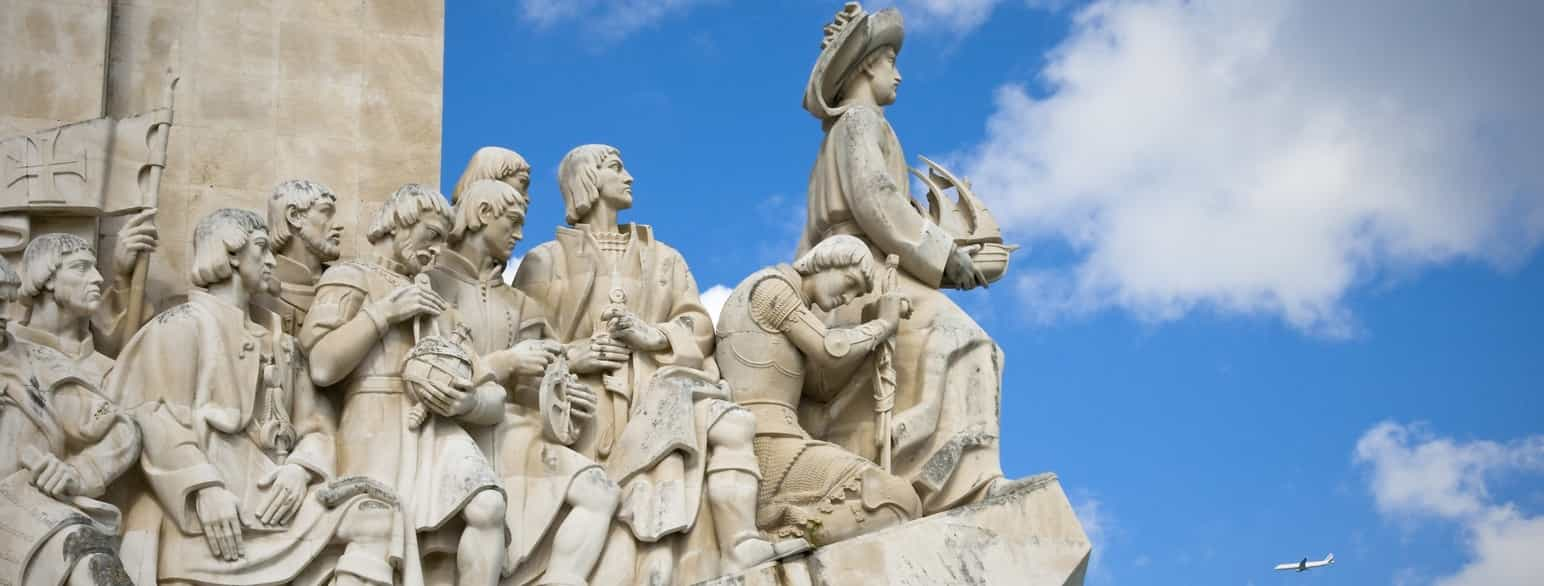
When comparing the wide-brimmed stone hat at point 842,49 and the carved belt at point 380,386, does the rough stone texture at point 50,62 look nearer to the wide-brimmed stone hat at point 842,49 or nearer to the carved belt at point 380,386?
the carved belt at point 380,386

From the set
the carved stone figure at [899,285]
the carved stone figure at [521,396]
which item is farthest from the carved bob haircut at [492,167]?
the carved stone figure at [899,285]

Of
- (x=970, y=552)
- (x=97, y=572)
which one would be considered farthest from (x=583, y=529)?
(x=97, y=572)

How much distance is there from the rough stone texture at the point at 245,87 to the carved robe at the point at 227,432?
48.9 inches

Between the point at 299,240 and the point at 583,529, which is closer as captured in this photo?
the point at 583,529

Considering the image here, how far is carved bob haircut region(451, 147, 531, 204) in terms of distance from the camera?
12531 mm

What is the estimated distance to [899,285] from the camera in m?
13.3

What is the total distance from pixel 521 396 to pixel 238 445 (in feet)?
4.38

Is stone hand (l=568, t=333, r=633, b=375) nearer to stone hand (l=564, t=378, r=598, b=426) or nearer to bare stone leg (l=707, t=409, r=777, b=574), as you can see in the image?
stone hand (l=564, t=378, r=598, b=426)

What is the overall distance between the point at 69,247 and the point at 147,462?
1026 millimetres

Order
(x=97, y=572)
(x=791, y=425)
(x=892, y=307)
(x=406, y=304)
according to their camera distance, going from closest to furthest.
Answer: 1. (x=97, y=572)
2. (x=406, y=304)
3. (x=791, y=425)
4. (x=892, y=307)

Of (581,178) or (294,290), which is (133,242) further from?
(581,178)

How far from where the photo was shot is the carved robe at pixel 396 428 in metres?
11.2

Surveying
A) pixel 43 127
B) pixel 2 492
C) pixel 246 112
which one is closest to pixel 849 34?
pixel 246 112

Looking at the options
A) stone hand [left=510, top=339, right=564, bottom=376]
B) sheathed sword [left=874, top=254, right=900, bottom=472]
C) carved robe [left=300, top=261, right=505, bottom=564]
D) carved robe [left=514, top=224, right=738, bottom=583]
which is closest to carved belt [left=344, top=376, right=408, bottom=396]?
carved robe [left=300, top=261, right=505, bottom=564]
